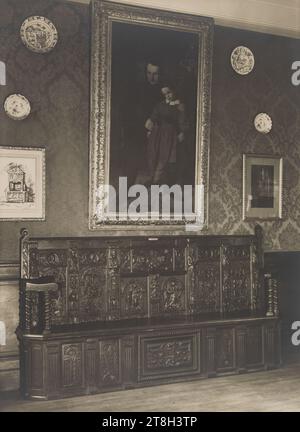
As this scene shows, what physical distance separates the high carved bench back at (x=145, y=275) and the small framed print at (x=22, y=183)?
266 millimetres

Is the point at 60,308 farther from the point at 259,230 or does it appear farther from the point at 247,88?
the point at 247,88

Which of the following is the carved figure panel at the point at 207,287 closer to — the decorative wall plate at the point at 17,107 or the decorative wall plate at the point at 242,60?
the decorative wall plate at the point at 242,60

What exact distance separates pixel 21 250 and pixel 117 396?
1.68m

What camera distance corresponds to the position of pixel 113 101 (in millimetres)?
5852

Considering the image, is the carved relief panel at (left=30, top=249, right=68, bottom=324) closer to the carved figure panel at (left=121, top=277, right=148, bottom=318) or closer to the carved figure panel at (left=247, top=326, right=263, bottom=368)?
the carved figure panel at (left=121, top=277, right=148, bottom=318)

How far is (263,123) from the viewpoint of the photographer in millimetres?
6699

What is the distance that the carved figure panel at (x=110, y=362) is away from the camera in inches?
210

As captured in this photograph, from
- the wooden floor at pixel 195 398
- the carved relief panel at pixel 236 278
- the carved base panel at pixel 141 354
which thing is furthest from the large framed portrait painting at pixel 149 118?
the wooden floor at pixel 195 398

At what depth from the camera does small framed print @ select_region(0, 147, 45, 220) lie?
5465mm

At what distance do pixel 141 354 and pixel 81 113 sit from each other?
2.55 meters

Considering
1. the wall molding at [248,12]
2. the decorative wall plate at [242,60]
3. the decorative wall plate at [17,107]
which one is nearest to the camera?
the decorative wall plate at [17,107]

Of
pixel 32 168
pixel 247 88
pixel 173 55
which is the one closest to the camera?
pixel 32 168

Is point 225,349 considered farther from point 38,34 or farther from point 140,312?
point 38,34

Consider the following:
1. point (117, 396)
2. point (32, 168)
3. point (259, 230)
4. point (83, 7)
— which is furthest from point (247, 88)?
point (117, 396)
